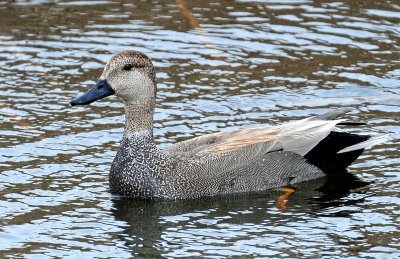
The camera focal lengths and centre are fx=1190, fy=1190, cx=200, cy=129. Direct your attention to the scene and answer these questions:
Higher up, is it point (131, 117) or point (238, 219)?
point (131, 117)

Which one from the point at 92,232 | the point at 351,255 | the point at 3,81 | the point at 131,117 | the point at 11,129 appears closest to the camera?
the point at 351,255

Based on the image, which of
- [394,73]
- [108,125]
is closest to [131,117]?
[108,125]

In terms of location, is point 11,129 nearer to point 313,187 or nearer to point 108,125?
point 108,125

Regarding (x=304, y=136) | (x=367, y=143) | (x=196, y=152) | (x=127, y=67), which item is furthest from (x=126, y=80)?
(x=367, y=143)

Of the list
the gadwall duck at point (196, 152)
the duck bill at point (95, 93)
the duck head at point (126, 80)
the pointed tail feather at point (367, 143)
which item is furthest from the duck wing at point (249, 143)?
the duck bill at point (95, 93)

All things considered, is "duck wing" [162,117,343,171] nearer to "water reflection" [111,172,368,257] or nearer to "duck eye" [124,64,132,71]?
"water reflection" [111,172,368,257]

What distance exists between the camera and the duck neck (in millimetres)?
12320

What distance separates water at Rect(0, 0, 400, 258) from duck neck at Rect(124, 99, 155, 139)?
660 millimetres

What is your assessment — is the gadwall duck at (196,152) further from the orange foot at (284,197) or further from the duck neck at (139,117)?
the orange foot at (284,197)

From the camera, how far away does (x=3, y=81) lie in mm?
15227

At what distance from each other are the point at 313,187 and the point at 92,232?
8.72 feet

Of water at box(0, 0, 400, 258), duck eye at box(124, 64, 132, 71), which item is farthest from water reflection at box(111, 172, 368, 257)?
duck eye at box(124, 64, 132, 71)

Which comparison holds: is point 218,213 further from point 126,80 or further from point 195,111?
point 195,111

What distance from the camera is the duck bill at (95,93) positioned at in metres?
12.1
